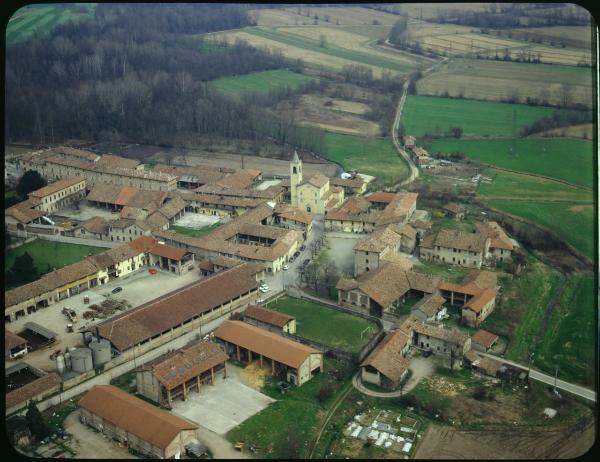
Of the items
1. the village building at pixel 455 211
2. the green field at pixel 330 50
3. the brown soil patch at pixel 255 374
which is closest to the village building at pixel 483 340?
the brown soil patch at pixel 255 374

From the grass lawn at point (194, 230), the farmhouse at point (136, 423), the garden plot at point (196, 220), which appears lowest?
the garden plot at point (196, 220)

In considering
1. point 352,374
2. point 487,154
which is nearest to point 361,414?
point 352,374

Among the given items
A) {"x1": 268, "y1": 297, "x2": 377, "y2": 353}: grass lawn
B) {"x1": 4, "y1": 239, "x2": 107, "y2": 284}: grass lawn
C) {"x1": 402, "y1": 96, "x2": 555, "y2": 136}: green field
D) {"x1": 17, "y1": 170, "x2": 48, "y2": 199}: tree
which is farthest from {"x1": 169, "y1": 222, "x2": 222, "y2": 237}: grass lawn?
{"x1": 402, "y1": 96, "x2": 555, "y2": 136}: green field

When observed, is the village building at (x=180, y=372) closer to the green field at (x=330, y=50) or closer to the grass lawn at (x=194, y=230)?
the grass lawn at (x=194, y=230)

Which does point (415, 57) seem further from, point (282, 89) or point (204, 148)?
point (204, 148)

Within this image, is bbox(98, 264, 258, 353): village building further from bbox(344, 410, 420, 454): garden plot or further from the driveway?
bbox(344, 410, 420, 454): garden plot

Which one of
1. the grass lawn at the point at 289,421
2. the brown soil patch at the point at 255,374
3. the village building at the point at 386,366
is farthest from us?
the brown soil patch at the point at 255,374
